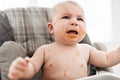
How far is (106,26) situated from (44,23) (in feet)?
2.84

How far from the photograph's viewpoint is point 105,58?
3.68 feet

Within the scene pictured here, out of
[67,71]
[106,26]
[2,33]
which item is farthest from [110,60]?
[106,26]

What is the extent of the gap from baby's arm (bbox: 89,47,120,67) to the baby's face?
12cm

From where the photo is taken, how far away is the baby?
1.03 meters

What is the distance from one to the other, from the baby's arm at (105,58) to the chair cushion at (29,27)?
0.26 meters

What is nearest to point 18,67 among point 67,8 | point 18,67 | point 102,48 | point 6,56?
point 18,67

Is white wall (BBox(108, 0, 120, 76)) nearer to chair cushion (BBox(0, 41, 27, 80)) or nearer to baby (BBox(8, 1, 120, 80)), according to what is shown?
baby (BBox(8, 1, 120, 80))

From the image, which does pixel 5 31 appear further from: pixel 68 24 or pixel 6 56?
pixel 68 24

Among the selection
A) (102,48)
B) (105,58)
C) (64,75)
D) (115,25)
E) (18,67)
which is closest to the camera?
(18,67)

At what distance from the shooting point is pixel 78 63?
1.06 m

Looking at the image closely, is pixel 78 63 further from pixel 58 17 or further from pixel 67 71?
pixel 58 17

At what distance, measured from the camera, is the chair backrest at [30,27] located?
1231 mm

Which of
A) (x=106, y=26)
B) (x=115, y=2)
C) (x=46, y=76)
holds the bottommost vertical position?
(x=46, y=76)

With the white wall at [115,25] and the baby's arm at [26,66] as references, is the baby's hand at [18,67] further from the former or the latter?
the white wall at [115,25]
